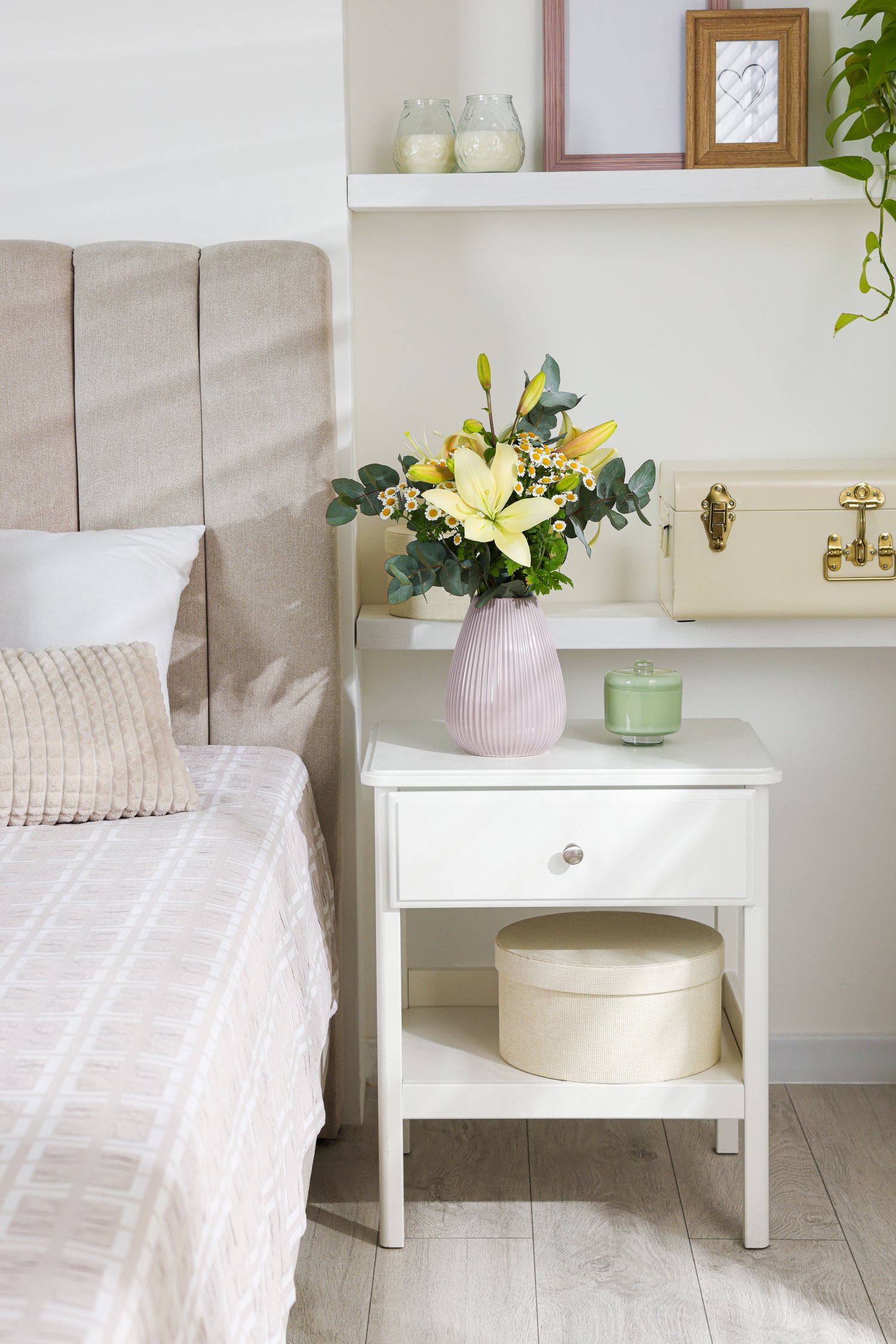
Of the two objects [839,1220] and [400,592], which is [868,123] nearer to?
[400,592]

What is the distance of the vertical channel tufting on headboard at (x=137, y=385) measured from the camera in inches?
74.0

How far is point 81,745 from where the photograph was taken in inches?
59.3

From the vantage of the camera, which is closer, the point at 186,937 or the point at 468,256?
the point at 186,937

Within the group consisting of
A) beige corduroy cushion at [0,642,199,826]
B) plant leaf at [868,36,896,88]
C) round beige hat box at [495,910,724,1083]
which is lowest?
round beige hat box at [495,910,724,1083]

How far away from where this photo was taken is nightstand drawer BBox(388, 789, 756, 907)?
168 centimetres

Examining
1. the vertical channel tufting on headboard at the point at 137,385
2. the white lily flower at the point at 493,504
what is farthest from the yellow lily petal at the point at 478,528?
the vertical channel tufting on headboard at the point at 137,385

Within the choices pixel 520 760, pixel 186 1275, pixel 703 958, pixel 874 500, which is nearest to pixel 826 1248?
pixel 703 958

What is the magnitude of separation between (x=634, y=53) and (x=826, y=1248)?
72.0 inches

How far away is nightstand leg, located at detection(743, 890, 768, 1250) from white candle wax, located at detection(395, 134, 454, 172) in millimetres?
1212

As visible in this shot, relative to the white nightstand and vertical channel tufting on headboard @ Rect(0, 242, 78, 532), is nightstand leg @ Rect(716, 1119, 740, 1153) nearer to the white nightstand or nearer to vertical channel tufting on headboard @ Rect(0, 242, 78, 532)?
the white nightstand

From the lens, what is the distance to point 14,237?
1942mm

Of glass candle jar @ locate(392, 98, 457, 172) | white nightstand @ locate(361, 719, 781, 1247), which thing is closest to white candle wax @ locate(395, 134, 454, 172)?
glass candle jar @ locate(392, 98, 457, 172)

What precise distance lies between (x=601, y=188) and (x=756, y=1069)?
1.33 metres

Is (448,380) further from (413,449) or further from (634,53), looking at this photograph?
(634,53)
